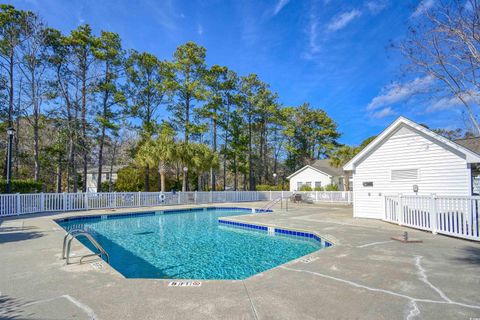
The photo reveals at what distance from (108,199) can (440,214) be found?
15770 millimetres

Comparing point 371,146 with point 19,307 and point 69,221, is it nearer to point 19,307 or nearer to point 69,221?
point 19,307

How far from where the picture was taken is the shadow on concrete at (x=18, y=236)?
668 centimetres

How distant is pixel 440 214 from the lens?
7367 millimetres

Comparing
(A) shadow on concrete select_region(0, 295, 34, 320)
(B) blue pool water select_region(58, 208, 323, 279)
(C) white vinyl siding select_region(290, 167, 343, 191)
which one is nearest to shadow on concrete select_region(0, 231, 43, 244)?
(B) blue pool water select_region(58, 208, 323, 279)

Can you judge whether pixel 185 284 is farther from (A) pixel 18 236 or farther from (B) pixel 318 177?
(B) pixel 318 177

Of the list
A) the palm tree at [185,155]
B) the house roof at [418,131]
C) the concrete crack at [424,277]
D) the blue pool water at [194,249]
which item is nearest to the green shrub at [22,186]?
the blue pool water at [194,249]

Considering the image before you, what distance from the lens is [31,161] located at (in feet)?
76.7

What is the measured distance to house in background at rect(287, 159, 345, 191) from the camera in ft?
84.6

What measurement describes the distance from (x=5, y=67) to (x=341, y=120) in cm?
3731

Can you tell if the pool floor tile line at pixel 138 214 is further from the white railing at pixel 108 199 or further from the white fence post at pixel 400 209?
the white fence post at pixel 400 209

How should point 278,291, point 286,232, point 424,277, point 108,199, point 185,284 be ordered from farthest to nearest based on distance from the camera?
point 108,199 → point 286,232 → point 424,277 → point 185,284 → point 278,291

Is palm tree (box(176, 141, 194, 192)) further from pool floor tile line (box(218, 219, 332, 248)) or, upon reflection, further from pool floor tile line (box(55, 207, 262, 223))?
pool floor tile line (box(218, 219, 332, 248))

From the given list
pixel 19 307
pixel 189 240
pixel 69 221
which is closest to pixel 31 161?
pixel 69 221

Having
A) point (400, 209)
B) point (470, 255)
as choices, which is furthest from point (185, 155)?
point (470, 255)
